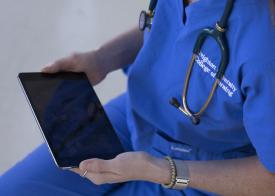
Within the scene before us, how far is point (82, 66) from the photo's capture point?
1.09 m

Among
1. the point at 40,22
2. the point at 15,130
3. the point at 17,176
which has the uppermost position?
the point at 40,22

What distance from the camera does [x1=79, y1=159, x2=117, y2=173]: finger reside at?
861mm

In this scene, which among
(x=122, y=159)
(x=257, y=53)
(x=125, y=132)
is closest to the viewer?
(x=257, y=53)

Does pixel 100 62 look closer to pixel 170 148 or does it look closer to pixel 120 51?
pixel 120 51

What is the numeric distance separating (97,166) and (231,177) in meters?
0.25

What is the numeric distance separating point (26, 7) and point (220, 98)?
4.52ft

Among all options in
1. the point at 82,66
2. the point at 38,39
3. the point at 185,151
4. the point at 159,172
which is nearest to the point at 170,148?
the point at 185,151

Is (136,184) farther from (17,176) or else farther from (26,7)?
(26,7)

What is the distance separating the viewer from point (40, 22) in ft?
6.56

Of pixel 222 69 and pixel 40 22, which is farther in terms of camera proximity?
pixel 40 22

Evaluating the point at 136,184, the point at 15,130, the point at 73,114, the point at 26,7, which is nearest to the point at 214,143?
the point at 136,184

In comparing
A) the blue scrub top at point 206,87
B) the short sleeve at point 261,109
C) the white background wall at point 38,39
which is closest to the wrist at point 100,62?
the blue scrub top at point 206,87

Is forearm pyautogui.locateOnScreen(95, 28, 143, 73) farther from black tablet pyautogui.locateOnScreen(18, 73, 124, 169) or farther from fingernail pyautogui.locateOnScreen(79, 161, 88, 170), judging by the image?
fingernail pyautogui.locateOnScreen(79, 161, 88, 170)

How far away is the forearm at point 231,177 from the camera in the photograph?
0.87 meters
